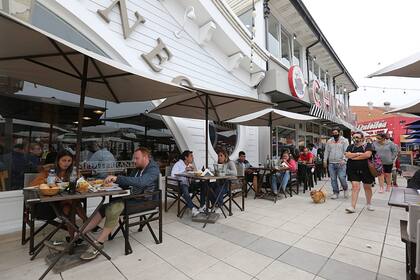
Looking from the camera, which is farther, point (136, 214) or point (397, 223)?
point (397, 223)

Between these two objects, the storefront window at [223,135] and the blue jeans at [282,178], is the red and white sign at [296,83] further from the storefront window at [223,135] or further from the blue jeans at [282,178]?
the blue jeans at [282,178]

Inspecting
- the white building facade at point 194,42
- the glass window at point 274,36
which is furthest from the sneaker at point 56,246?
the glass window at point 274,36

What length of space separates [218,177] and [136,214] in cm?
146

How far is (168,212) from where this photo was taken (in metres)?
4.29

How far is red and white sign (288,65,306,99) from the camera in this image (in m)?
8.20

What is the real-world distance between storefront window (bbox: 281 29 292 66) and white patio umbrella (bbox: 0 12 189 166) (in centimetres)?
853

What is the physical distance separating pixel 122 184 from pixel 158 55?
3393mm

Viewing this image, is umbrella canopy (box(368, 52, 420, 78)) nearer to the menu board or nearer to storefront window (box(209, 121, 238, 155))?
storefront window (box(209, 121, 238, 155))

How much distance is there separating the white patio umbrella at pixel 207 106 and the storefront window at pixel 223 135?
131 cm

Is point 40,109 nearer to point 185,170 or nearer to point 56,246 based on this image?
point 56,246

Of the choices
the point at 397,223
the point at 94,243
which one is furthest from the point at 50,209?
the point at 397,223

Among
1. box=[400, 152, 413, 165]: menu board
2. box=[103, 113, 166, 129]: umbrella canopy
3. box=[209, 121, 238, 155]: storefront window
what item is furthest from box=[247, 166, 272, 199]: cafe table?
box=[400, 152, 413, 165]: menu board

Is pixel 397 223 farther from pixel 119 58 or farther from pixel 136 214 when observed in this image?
pixel 119 58

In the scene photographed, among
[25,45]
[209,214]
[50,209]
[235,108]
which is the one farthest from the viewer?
[235,108]
